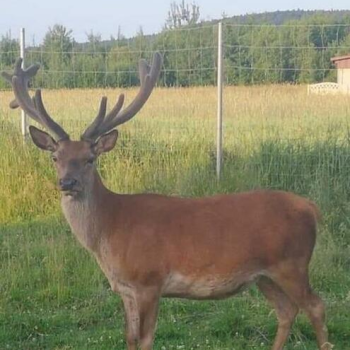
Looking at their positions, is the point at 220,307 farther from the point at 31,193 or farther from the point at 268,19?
the point at 268,19

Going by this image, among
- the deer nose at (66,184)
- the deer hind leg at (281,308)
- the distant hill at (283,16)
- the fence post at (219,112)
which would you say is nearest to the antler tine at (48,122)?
the deer nose at (66,184)

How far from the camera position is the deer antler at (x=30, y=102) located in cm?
618

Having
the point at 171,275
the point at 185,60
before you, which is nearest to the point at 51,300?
the point at 171,275

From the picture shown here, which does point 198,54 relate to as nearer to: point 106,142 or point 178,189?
point 178,189

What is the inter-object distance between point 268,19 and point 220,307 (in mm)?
12711

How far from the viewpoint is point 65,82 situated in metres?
12.9

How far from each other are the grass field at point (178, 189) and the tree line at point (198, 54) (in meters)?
0.25

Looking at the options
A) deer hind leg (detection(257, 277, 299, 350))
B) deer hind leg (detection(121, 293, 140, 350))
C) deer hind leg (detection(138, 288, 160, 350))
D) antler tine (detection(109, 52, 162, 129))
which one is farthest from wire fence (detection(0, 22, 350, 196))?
deer hind leg (detection(138, 288, 160, 350))

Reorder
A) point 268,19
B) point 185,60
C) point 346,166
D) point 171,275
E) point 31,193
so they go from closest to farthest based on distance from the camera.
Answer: point 171,275, point 346,166, point 31,193, point 185,60, point 268,19

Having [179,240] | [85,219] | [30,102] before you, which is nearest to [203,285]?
[179,240]

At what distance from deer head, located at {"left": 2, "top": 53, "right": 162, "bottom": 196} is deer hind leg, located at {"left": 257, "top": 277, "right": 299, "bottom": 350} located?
1520mm

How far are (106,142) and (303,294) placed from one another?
5.86 feet

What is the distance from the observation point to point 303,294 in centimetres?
591

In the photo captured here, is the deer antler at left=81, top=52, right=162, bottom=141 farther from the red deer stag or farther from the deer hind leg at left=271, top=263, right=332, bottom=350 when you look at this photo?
the deer hind leg at left=271, top=263, right=332, bottom=350
